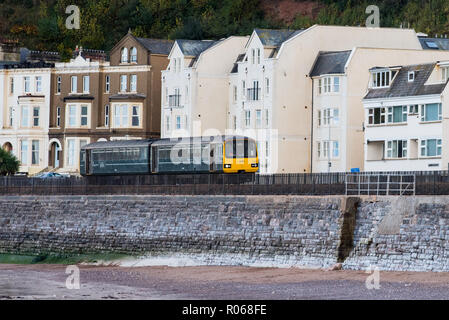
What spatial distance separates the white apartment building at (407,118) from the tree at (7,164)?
30.8m

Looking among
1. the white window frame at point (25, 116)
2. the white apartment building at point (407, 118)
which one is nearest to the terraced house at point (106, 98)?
the white window frame at point (25, 116)

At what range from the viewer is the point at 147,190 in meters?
64.6

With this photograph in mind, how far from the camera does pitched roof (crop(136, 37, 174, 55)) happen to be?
312ft

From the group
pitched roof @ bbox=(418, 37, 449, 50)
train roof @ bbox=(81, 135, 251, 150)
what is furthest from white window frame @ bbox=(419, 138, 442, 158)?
pitched roof @ bbox=(418, 37, 449, 50)

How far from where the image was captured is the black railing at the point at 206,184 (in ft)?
178

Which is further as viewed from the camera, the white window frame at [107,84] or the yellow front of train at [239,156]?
the white window frame at [107,84]

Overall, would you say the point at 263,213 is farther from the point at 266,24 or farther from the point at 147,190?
the point at 266,24

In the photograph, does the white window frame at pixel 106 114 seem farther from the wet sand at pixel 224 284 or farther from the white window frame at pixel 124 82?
the wet sand at pixel 224 284

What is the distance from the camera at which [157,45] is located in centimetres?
9631

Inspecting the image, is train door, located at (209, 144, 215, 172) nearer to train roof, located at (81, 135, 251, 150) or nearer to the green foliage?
train roof, located at (81, 135, 251, 150)

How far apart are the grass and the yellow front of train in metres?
8.93
